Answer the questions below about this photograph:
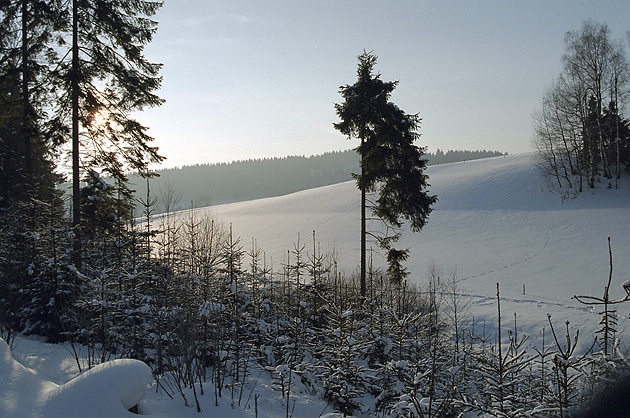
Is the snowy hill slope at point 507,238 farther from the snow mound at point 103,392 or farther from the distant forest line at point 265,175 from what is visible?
the distant forest line at point 265,175

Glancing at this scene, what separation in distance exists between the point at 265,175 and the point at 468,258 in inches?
4490

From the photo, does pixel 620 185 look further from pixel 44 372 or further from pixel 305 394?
pixel 44 372

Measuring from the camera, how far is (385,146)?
13875 mm

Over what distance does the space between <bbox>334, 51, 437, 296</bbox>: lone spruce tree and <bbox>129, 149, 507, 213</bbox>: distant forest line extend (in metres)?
106

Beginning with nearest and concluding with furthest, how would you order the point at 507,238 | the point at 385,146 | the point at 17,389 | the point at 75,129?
the point at 17,389 < the point at 75,129 < the point at 385,146 < the point at 507,238

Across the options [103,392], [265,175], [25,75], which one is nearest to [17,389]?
[103,392]

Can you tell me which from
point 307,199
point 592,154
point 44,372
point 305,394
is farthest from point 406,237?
point 44,372

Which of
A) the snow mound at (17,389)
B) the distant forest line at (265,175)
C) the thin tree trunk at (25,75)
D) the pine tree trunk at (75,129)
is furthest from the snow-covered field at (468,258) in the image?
the distant forest line at (265,175)

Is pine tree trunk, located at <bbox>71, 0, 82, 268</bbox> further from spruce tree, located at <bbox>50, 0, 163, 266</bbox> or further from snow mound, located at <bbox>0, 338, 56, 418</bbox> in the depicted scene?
snow mound, located at <bbox>0, 338, 56, 418</bbox>

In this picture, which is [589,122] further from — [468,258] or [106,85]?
[106,85]

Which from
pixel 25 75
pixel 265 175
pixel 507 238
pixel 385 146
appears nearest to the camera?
pixel 25 75

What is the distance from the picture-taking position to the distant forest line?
409 ft

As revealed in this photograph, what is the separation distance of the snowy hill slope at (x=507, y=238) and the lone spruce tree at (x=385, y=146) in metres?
7.36

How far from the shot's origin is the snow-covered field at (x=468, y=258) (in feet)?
11.8
